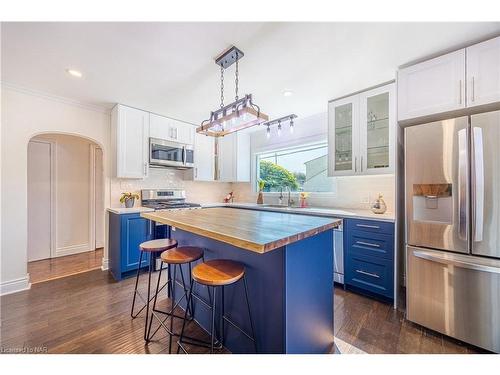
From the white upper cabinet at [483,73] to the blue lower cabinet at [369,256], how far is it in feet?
4.18

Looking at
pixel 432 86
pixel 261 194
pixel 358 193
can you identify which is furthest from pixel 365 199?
pixel 261 194

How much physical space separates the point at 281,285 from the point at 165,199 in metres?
3.15

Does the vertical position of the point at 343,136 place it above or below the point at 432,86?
below

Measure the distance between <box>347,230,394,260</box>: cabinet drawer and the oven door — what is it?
9.55 ft

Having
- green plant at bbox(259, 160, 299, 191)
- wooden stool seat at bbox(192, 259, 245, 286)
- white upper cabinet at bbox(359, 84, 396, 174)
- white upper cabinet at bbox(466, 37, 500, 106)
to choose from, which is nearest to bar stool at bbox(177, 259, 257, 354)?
wooden stool seat at bbox(192, 259, 245, 286)

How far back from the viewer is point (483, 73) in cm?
168

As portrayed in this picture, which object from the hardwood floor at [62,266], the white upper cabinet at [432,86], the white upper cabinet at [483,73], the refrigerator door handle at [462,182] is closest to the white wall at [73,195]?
the hardwood floor at [62,266]

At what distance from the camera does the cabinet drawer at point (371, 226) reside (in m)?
2.20

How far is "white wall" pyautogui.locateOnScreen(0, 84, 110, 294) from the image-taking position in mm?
2498

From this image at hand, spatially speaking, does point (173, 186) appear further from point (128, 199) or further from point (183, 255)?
point (183, 255)

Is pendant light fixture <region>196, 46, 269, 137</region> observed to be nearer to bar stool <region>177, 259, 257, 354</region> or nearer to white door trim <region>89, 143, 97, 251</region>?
bar stool <region>177, 259, 257, 354</region>

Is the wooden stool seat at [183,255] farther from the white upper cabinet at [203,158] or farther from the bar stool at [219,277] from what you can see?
the white upper cabinet at [203,158]
